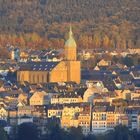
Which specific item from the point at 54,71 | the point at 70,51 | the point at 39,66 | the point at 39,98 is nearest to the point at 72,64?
the point at 54,71

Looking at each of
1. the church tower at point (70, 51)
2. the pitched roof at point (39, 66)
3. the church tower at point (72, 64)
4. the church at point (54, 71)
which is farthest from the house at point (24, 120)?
the church tower at point (70, 51)

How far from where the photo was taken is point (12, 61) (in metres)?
76.0

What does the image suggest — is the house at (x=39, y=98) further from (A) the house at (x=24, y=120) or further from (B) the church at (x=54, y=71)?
(B) the church at (x=54, y=71)

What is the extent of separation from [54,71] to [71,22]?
34311mm

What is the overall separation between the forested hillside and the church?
61.3ft

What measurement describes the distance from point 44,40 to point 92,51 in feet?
19.3

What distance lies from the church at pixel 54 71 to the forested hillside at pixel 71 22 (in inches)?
736

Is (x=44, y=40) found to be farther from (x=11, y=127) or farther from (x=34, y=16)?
(x=11, y=127)

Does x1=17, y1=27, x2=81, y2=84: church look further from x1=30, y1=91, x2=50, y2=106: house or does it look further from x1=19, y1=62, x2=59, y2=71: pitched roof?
x1=30, y1=91, x2=50, y2=106: house

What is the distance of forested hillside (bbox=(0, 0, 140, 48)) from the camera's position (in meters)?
90.0

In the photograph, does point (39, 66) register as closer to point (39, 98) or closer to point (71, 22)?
point (39, 98)

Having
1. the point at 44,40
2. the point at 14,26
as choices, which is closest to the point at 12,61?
the point at 44,40

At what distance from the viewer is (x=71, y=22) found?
101 meters

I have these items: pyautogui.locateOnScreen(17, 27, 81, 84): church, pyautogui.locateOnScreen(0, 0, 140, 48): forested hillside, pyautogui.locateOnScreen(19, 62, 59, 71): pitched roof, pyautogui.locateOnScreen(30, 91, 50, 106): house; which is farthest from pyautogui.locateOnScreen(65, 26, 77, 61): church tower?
pyautogui.locateOnScreen(0, 0, 140, 48): forested hillside
